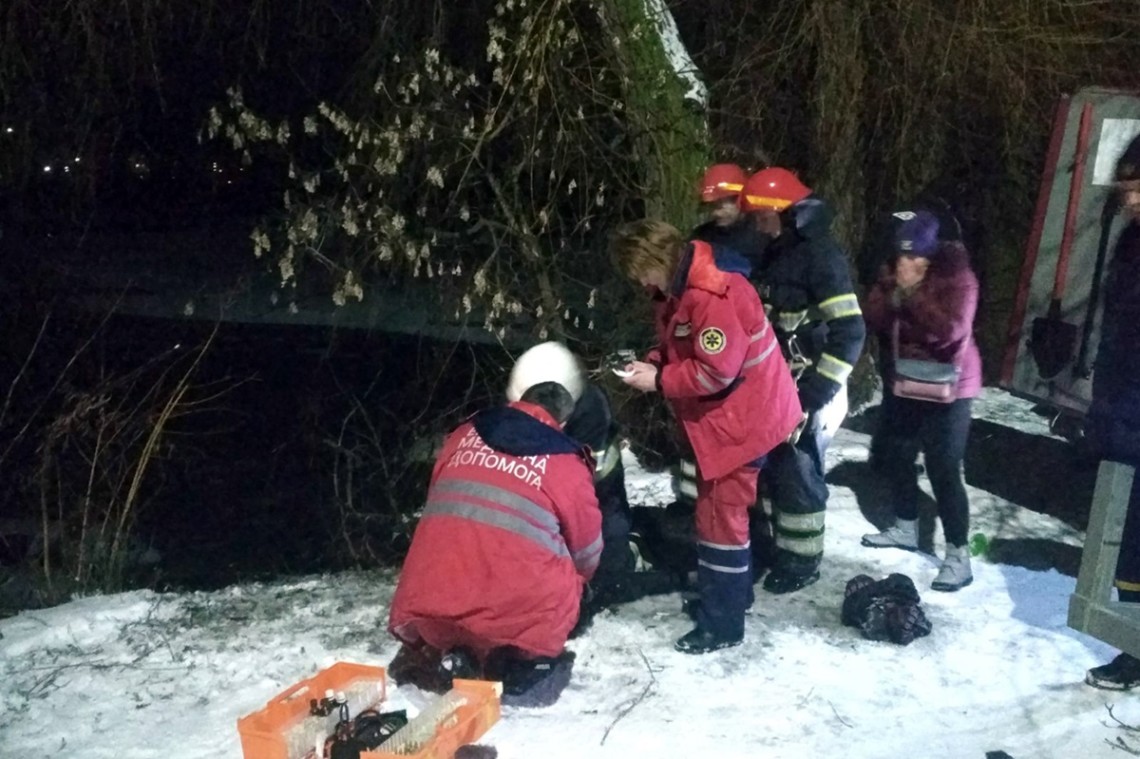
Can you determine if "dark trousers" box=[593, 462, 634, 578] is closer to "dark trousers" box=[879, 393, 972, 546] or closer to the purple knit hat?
"dark trousers" box=[879, 393, 972, 546]

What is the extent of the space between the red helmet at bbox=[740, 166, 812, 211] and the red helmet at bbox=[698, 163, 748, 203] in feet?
0.28

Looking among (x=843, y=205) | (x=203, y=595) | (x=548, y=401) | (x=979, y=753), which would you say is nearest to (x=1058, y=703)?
(x=979, y=753)

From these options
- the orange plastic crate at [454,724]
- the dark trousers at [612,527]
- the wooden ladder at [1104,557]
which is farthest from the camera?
the dark trousers at [612,527]

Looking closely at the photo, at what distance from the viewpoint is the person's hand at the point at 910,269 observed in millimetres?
4918

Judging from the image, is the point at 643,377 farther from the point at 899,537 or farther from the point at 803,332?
the point at 899,537

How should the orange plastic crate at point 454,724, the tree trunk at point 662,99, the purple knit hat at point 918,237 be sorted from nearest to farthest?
1. the orange plastic crate at point 454,724
2. the purple knit hat at point 918,237
3. the tree trunk at point 662,99

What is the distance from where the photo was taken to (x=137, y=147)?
18.2 meters

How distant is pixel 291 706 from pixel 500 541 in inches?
→ 33.1

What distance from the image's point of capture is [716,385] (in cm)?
420

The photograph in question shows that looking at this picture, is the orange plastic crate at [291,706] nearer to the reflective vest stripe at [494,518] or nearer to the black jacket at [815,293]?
the reflective vest stripe at [494,518]

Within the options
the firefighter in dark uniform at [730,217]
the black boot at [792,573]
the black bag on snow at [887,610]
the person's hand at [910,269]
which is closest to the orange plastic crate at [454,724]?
the black bag on snow at [887,610]

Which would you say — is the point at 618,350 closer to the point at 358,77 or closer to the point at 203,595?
the point at 358,77

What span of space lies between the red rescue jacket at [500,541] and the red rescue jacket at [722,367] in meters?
0.58

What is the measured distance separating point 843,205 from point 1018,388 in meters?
2.21
